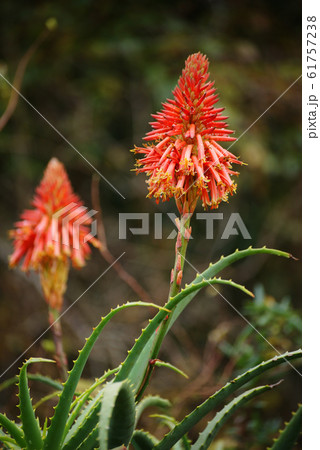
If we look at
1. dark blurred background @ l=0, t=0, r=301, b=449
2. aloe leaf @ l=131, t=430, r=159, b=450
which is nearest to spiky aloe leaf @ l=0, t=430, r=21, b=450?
→ aloe leaf @ l=131, t=430, r=159, b=450

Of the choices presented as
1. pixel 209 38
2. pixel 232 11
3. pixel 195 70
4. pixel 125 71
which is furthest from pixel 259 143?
pixel 195 70

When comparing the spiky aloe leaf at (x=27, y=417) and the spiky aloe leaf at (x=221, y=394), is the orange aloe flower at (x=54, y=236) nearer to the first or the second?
the spiky aloe leaf at (x=27, y=417)

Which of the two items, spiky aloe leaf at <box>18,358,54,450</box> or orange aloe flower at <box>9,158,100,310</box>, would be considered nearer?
spiky aloe leaf at <box>18,358,54,450</box>

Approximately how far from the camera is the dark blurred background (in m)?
3.82

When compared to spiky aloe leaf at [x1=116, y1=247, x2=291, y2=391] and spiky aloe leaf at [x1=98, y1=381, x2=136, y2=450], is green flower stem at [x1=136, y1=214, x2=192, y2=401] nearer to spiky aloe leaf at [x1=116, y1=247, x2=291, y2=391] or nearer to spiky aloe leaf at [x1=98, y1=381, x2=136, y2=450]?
spiky aloe leaf at [x1=116, y1=247, x2=291, y2=391]

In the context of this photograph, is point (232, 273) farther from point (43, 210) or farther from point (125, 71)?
point (43, 210)

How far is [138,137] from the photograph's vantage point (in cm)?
462

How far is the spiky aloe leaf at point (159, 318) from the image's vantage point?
0.97m

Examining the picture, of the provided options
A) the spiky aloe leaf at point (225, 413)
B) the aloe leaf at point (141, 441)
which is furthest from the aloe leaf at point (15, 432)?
the spiky aloe leaf at point (225, 413)

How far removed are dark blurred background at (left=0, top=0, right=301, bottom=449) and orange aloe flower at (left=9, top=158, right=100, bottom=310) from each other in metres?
1.42

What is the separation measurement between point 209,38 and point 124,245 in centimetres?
218

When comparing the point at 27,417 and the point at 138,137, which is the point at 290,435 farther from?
the point at 138,137

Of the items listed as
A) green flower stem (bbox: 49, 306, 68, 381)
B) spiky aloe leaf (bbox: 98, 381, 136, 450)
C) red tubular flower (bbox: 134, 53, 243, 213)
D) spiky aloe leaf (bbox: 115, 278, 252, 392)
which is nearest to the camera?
spiky aloe leaf (bbox: 98, 381, 136, 450)

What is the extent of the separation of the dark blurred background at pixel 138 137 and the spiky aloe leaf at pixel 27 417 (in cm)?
199
